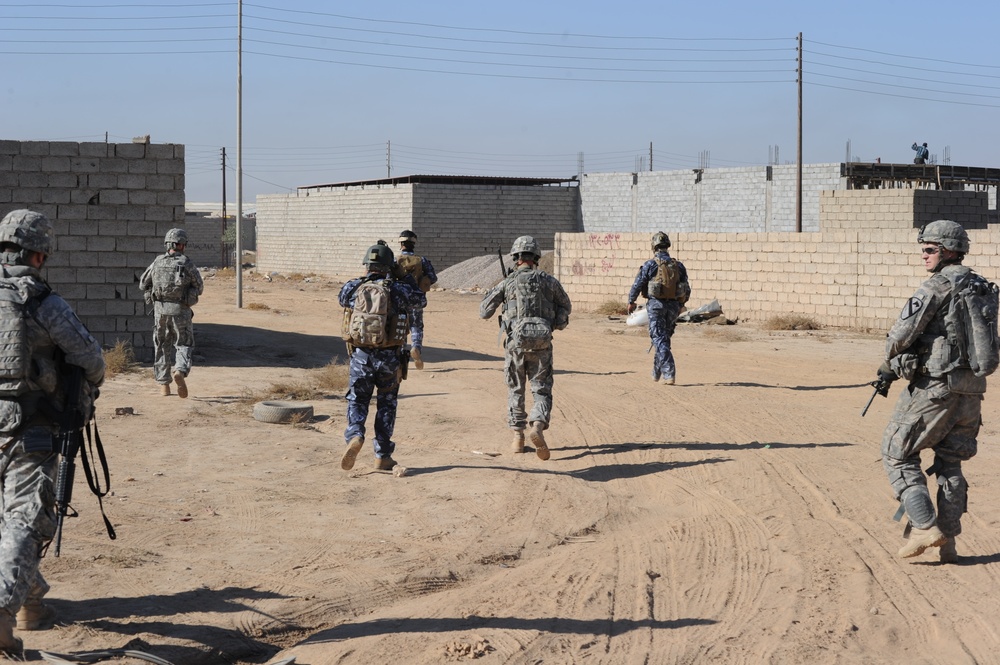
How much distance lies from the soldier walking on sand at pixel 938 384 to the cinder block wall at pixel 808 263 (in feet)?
41.4

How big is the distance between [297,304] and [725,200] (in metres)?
15.6

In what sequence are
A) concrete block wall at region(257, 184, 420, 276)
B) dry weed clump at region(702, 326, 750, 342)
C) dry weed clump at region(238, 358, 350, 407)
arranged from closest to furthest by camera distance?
dry weed clump at region(238, 358, 350, 407), dry weed clump at region(702, 326, 750, 342), concrete block wall at region(257, 184, 420, 276)

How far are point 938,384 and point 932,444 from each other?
365 millimetres

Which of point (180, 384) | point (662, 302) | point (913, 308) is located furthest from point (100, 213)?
point (913, 308)


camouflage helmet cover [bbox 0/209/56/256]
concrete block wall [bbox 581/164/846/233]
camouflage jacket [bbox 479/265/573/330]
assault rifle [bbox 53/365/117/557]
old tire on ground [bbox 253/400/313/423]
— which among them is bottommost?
old tire on ground [bbox 253/400/313/423]

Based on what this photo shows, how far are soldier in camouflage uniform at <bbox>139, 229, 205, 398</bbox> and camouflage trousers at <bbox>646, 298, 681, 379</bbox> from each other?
17.0 feet

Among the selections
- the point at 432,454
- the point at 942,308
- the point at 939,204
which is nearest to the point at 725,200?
the point at 939,204

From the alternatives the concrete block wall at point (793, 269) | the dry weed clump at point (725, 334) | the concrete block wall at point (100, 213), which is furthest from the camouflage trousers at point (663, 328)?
the concrete block wall at point (793, 269)

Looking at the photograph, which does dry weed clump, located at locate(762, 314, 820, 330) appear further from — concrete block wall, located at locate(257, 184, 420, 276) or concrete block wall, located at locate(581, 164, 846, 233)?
concrete block wall, located at locate(257, 184, 420, 276)

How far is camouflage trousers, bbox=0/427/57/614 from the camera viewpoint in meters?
4.44

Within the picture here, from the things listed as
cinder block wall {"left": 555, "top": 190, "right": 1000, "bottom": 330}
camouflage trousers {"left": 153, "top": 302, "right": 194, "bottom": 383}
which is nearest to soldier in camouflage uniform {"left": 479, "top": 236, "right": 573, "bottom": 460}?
camouflage trousers {"left": 153, "top": 302, "right": 194, "bottom": 383}

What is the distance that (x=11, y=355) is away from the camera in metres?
4.53

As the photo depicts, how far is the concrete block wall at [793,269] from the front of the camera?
61.6 ft

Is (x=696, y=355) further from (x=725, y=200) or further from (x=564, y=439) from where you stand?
(x=725, y=200)
